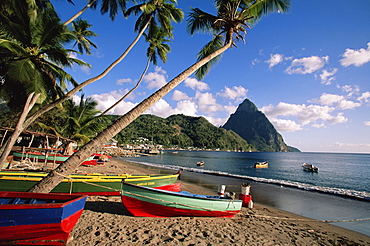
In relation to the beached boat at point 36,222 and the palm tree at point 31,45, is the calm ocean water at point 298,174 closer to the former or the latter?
the beached boat at point 36,222

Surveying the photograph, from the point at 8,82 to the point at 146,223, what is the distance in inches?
314

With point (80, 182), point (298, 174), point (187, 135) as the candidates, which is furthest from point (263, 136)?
point (80, 182)

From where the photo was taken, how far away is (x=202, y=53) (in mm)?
8219

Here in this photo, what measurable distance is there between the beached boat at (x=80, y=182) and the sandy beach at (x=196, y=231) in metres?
0.68

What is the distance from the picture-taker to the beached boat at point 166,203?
18.6 ft

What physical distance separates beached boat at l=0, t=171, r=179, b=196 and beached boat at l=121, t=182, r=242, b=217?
2.27 ft

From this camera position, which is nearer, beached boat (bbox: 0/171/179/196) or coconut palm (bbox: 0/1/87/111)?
coconut palm (bbox: 0/1/87/111)

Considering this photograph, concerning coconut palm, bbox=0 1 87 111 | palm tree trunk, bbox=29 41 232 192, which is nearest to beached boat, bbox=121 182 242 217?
palm tree trunk, bbox=29 41 232 192

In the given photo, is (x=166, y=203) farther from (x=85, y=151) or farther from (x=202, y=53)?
(x=202, y=53)

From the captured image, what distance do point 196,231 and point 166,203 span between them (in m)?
1.23

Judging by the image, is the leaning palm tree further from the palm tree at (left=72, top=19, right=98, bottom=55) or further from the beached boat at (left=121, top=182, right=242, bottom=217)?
the palm tree at (left=72, top=19, right=98, bottom=55)

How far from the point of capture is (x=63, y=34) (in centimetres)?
634

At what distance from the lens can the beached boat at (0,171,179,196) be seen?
21.5 feet

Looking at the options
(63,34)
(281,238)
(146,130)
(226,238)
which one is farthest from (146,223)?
(146,130)
